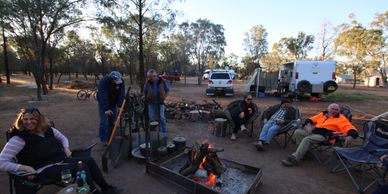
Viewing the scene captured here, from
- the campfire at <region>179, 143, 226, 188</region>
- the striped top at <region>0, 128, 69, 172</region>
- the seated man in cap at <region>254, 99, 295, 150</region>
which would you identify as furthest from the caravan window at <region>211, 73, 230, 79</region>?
the striped top at <region>0, 128, 69, 172</region>

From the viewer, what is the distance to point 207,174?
2785 mm

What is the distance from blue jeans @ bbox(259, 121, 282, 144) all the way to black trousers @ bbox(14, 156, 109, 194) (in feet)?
10.3

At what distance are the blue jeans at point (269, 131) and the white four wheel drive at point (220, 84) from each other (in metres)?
7.73

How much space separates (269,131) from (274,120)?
34cm

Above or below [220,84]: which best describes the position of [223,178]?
below

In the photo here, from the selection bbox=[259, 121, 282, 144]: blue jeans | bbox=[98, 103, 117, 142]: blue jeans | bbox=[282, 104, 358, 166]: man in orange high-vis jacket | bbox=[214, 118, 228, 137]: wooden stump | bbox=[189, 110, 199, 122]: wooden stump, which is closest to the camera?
bbox=[282, 104, 358, 166]: man in orange high-vis jacket

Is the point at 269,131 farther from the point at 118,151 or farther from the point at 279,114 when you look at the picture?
the point at 118,151

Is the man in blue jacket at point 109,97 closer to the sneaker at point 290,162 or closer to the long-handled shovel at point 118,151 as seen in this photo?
the long-handled shovel at point 118,151

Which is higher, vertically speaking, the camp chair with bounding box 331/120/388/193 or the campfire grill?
the camp chair with bounding box 331/120/388/193

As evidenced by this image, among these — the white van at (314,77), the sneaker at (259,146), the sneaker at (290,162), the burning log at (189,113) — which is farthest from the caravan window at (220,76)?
the sneaker at (290,162)

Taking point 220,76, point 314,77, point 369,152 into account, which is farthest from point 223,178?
point 314,77

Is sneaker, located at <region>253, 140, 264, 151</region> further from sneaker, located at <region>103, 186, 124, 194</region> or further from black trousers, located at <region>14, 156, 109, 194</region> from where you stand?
black trousers, located at <region>14, 156, 109, 194</region>

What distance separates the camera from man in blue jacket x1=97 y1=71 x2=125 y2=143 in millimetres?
3713

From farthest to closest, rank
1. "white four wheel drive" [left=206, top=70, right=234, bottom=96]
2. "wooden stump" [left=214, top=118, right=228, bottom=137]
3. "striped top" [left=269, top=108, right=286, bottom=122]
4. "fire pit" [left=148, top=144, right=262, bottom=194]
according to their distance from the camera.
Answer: "white four wheel drive" [left=206, top=70, right=234, bottom=96]
"wooden stump" [left=214, top=118, right=228, bottom=137]
"striped top" [left=269, top=108, right=286, bottom=122]
"fire pit" [left=148, top=144, right=262, bottom=194]
